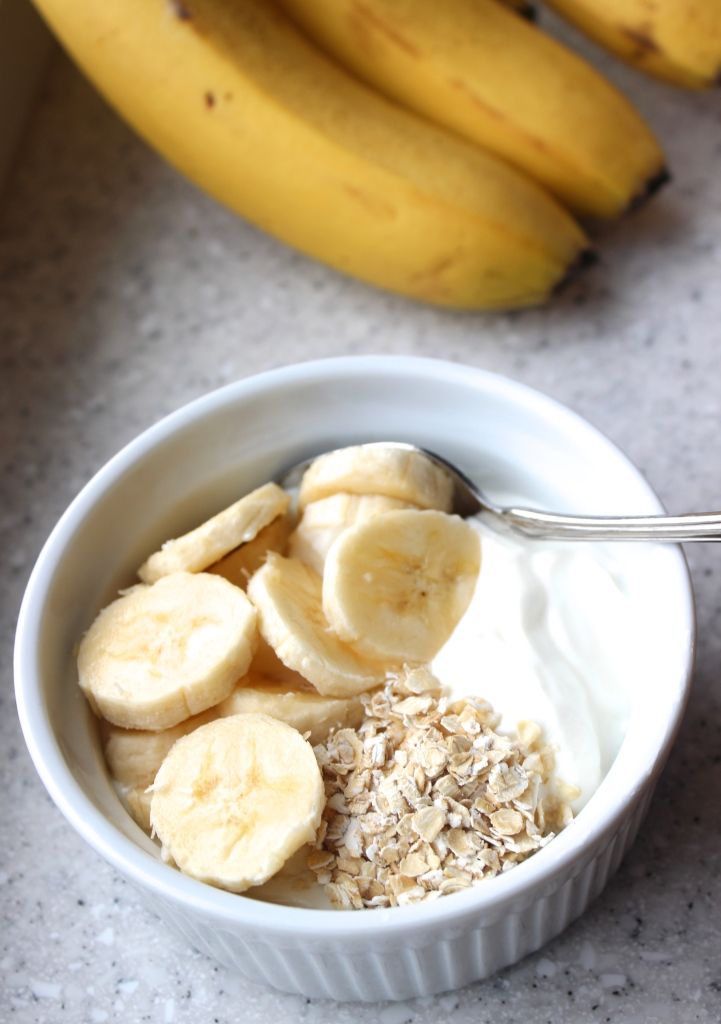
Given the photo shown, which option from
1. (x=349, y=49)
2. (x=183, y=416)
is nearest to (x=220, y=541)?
(x=183, y=416)

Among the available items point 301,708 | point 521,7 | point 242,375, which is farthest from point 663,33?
point 301,708

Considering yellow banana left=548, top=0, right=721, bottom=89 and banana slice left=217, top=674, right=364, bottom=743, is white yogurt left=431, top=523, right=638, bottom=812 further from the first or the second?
yellow banana left=548, top=0, right=721, bottom=89

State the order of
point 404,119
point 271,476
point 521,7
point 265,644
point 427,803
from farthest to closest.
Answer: point 521,7
point 404,119
point 271,476
point 265,644
point 427,803

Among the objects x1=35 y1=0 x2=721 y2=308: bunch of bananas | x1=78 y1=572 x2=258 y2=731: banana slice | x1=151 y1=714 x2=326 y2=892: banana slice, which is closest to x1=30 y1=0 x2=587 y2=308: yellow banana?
x1=35 y1=0 x2=721 y2=308: bunch of bananas

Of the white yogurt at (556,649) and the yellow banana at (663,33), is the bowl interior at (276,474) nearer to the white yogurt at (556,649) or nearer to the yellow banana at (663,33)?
the white yogurt at (556,649)

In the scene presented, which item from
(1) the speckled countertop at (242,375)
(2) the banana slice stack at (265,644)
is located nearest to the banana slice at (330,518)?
(2) the banana slice stack at (265,644)

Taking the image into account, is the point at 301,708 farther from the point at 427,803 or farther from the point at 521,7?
the point at 521,7
